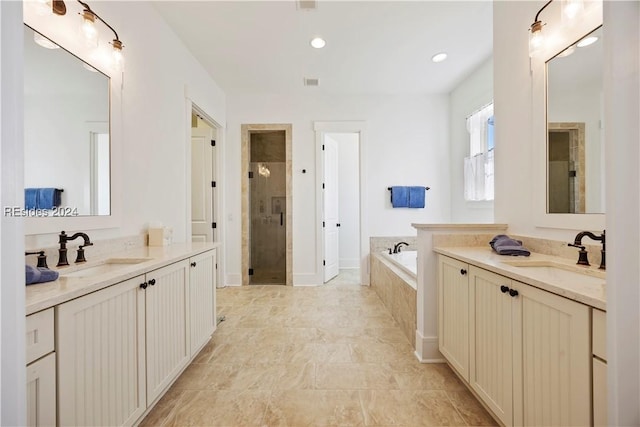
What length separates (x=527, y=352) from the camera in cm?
114

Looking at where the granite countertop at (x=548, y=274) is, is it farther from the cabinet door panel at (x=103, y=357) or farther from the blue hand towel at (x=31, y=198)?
the blue hand towel at (x=31, y=198)

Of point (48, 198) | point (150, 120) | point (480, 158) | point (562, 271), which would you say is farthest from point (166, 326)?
point (480, 158)

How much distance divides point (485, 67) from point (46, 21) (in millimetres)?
3952

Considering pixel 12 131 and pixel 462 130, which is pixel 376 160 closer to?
pixel 462 130

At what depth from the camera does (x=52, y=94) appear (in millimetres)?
1450

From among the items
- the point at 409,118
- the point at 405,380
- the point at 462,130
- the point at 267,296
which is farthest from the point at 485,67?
the point at 267,296

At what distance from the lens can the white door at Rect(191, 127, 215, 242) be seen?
4.00 metres

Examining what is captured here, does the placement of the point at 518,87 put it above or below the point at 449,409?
above

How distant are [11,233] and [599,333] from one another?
57.7 inches

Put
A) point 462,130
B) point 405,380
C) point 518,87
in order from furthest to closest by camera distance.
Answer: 1. point 462,130
2. point 518,87
3. point 405,380

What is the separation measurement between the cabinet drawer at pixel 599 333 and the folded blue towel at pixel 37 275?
6.36 feet

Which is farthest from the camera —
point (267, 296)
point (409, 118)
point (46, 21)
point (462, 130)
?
point (409, 118)

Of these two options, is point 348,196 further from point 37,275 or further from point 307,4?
point 37,275

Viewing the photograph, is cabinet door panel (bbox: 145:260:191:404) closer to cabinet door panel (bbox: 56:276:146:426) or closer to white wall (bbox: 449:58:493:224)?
cabinet door panel (bbox: 56:276:146:426)
